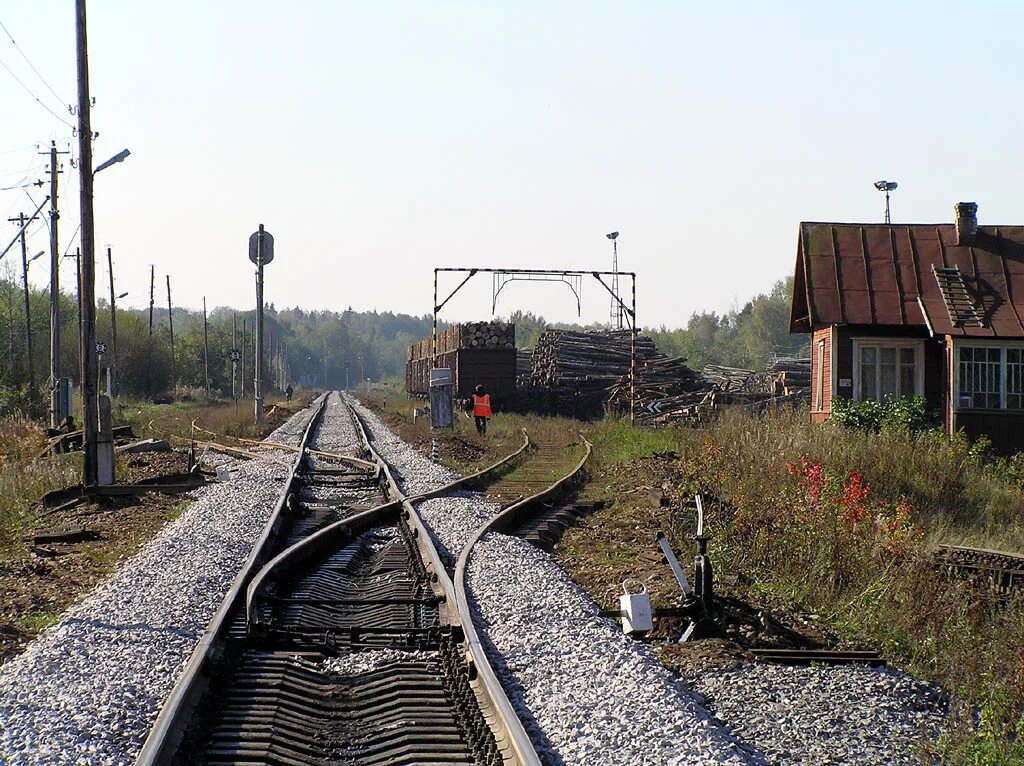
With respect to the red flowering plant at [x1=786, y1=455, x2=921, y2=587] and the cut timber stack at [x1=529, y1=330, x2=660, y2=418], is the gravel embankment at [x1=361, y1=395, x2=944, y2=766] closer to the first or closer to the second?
the red flowering plant at [x1=786, y1=455, x2=921, y2=587]

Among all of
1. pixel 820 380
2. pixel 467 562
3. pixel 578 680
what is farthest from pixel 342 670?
pixel 820 380

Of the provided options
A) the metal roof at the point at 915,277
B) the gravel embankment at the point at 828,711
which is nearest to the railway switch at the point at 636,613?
the gravel embankment at the point at 828,711

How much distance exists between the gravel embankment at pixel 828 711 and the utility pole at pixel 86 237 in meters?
13.0

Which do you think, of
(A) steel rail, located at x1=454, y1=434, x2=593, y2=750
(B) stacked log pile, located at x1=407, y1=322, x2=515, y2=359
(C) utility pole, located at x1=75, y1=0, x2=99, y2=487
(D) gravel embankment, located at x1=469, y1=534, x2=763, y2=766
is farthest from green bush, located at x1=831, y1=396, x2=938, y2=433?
(B) stacked log pile, located at x1=407, y1=322, x2=515, y2=359

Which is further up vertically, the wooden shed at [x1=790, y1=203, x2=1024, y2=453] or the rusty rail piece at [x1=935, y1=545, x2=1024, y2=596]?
the wooden shed at [x1=790, y1=203, x2=1024, y2=453]

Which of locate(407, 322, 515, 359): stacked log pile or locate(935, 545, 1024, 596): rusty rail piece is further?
locate(407, 322, 515, 359): stacked log pile

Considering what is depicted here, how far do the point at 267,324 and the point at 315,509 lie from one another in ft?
525

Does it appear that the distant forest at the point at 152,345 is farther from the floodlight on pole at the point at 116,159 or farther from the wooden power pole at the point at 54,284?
the floodlight on pole at the point at 116,159

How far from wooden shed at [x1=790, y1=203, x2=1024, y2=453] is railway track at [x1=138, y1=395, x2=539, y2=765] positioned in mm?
14501

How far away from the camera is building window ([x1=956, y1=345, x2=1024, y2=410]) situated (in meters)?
22.5

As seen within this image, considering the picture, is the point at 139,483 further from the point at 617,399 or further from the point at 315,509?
the point at 617,399

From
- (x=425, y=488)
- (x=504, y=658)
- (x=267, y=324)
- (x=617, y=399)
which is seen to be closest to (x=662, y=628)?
(x=504, y=658)

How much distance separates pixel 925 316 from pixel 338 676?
62.2ft

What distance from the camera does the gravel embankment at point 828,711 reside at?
5840 millimetres
